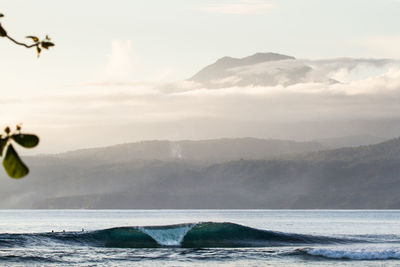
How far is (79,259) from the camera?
53.9m

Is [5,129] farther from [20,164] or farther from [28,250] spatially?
[28,250]

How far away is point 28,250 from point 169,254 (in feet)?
33.9

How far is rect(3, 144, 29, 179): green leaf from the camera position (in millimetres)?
5078

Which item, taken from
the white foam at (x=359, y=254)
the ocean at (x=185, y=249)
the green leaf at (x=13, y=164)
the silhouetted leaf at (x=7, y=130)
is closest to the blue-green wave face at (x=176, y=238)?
the ocean at (x=185, y=249)

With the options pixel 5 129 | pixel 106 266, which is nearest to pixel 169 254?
pixel 106 266

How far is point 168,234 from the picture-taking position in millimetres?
74750

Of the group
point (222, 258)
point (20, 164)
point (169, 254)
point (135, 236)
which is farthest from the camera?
point (135, 236)

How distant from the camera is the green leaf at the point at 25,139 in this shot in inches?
206

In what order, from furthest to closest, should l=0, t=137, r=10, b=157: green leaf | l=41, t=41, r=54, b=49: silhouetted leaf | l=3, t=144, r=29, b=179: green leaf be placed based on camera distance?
l=41, t=41, r=54, b=49: silhouetted leaf, l=0, t=137, r=10, b=157: green leaf, l=3, t=144, r=29, b=179: green leaf

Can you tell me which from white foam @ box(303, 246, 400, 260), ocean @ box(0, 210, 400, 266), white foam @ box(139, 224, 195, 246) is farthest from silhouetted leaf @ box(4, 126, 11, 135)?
white foam @ box(139, 224, 195, 246)

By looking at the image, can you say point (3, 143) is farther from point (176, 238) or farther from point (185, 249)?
point (176, 238)

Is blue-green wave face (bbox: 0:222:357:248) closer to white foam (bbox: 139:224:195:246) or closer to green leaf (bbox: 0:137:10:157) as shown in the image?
white foam (bbox: 139:224:195:246)

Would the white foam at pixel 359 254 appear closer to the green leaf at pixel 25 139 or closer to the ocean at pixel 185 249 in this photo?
the ocean at pixel 185 249

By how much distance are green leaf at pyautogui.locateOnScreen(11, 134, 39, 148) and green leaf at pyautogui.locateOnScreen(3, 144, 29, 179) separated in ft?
0.37
